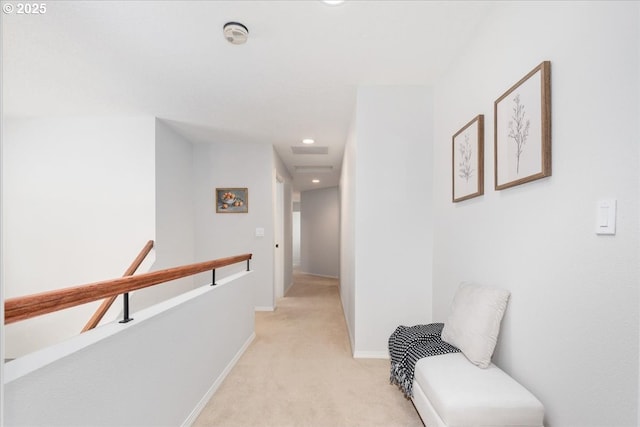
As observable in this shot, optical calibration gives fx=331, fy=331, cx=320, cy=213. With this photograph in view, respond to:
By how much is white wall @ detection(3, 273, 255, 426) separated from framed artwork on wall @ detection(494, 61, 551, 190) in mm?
1870

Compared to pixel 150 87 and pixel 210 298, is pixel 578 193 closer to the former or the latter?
pixel 210 298

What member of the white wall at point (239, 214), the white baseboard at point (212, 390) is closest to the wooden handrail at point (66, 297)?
the white baseboard at point (212, 390)

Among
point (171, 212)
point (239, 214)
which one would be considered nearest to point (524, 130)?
point (171, 212)

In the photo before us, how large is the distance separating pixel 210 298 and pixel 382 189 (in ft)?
5.47

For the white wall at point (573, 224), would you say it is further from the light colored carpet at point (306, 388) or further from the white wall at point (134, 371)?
the white wall at point (134, 371)

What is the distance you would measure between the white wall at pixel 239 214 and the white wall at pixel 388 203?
2112mm

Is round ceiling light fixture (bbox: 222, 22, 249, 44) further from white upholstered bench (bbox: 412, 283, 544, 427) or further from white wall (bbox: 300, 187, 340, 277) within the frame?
white wall (bbox: 300, 187, 340, 277)

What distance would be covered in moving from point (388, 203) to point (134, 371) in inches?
86.5

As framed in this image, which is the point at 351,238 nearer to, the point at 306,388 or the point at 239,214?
the point at 306,388

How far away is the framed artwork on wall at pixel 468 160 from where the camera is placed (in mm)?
1996

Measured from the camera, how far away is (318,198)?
8602mm

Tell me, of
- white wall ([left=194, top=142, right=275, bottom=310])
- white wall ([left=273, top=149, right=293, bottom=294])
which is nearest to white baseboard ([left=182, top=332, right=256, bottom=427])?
white wall ([left=194, top=142, right=275, bottom=310])

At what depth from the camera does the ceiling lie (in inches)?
74.7

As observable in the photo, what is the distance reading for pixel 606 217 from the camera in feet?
3.62
